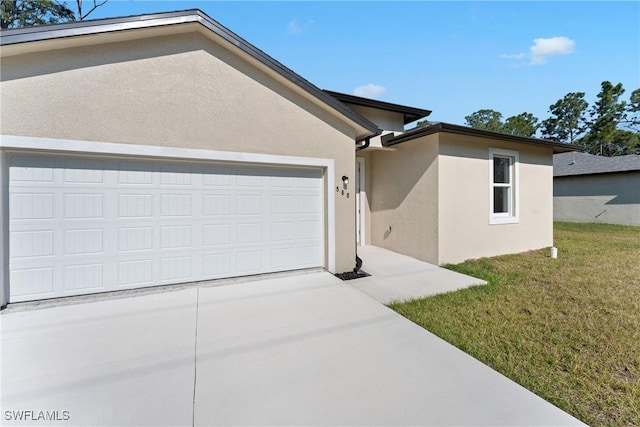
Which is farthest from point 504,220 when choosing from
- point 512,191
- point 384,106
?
point 384,106

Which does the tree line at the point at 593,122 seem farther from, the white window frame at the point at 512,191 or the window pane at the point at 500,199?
the window pane at the point at 500,199

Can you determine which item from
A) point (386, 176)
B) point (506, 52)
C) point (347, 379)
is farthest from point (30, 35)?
point (506, 52)

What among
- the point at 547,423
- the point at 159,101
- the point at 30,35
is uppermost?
the point at 30,35

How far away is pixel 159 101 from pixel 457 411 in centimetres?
570

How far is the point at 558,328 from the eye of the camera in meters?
3.60

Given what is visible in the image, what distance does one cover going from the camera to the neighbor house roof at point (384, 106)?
25.4ft

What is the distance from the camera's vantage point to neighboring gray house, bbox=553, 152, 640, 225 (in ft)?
50.0

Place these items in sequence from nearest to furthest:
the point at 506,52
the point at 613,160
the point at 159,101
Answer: the point at 159,101 → the point at 506,52 → the point at 613,160

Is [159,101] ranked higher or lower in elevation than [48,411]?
higher

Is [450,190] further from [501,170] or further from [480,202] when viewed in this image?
[501,170]

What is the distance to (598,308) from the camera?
4207mm

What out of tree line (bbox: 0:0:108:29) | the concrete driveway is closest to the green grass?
the concrete driveway

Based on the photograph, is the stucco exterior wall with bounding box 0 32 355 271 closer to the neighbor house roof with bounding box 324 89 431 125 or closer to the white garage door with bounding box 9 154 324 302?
the white garage door with bounding box 9 154 324 302

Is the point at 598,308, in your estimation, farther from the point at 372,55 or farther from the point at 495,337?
the point at 372,55
